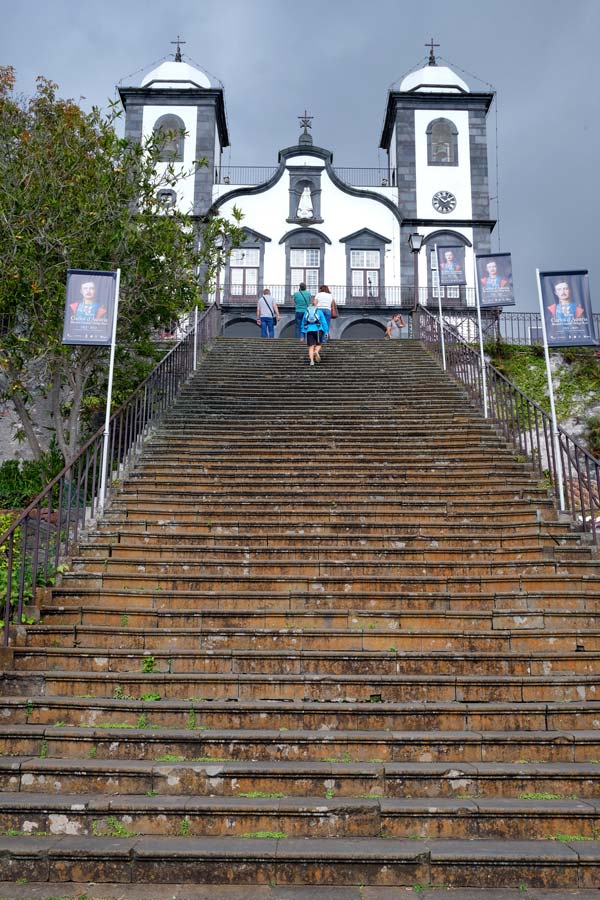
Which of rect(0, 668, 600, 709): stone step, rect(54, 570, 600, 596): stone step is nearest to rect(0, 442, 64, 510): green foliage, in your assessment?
rect(54, 570, 600, 596): stone step

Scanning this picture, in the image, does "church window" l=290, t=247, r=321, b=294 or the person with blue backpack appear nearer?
Result: the person with blue backpack

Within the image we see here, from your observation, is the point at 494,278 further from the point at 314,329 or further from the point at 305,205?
the point at 305,205

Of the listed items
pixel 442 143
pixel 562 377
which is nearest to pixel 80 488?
pixel 562 377

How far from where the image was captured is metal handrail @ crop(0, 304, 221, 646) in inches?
266

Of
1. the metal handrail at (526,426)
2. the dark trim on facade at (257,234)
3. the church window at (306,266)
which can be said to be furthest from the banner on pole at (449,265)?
the dark trim on facade at (257,234)

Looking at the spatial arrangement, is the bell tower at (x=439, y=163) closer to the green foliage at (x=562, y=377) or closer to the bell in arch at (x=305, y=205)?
the bell in arch at (x=305, y=205)

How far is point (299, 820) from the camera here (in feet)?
15.1

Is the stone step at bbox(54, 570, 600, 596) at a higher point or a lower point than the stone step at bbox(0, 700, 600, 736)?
higher

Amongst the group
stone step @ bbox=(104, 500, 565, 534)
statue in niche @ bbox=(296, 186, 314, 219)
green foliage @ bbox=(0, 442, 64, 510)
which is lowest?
stone step @ bbox=(104, 500, 565, 534)

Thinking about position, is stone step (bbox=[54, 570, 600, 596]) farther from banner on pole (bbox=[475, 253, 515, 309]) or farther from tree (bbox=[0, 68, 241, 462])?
banner on pole (bbox=[475, 253, 515, 309])

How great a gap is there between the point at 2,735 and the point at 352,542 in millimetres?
4114

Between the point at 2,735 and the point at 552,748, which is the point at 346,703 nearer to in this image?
the point at 552,748

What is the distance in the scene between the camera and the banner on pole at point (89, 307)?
931 cm

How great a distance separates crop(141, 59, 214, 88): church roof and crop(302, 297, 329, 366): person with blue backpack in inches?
712
